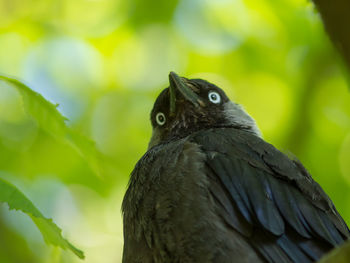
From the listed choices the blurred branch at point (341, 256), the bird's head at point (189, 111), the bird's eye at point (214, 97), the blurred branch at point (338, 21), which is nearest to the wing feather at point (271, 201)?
the bird's head at point (189, 111)

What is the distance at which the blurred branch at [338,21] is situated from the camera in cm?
124

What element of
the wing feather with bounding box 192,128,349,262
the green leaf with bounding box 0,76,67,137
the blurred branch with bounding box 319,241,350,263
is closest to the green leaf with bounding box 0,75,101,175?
the green leaf with bounding box 0,76,67,137

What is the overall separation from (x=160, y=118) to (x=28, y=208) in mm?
2946

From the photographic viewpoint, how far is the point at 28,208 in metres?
2.70

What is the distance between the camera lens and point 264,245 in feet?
11.5

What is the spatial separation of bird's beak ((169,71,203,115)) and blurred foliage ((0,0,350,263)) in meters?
1.57

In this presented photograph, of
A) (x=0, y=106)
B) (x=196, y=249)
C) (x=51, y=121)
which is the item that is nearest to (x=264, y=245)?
(x=196, y=249)

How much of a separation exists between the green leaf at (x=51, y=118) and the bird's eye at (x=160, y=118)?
2.03 m

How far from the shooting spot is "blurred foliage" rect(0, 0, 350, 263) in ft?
22.5

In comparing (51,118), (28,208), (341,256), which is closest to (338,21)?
(341,256)

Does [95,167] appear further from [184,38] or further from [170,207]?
[184,38]

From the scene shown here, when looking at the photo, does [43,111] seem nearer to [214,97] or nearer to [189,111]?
[189,111]

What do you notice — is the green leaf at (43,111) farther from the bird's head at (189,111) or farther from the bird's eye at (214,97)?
the bird's eye at (214,97)

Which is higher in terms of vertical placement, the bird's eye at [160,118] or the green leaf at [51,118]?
the bird's eye at [160,118]
